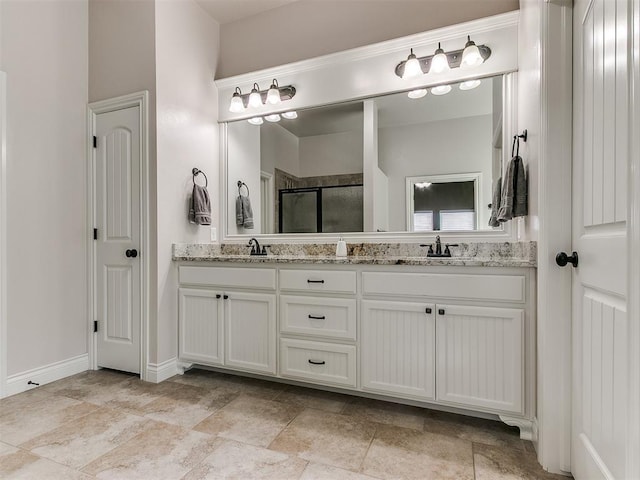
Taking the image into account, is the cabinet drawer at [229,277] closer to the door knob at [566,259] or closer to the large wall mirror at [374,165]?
the large wall mirror at [374,165]

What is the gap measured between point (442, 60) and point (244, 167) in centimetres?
176

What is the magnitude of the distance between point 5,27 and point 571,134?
328cm

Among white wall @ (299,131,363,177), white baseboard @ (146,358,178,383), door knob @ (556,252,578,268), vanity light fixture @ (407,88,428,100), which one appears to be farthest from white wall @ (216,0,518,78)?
white baseboard @ (146,358,178,383)

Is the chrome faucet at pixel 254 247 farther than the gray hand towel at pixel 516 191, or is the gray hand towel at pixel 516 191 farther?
the chrome faucet at pixel 254 247

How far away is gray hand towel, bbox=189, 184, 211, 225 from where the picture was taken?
8.85ft

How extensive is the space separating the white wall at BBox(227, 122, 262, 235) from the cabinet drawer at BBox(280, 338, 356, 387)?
1167mm

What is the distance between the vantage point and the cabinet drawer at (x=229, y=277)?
226cm

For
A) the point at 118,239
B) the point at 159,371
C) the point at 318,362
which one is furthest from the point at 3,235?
A: the point at 318,362

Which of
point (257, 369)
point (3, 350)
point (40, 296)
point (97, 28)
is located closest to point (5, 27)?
point (97, 28)

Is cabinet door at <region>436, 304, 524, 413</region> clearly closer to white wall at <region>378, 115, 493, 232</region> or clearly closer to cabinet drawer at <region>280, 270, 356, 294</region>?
cabinet drawer at <region>280, 270, 356, 294</region>

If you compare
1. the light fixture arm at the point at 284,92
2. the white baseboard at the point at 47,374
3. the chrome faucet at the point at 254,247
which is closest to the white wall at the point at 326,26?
the light fixture arm at the point at 284,92

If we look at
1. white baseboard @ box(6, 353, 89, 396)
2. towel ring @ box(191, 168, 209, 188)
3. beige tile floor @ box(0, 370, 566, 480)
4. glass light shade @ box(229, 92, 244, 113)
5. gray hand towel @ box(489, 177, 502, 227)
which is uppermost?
glass light shade @ box(229, 92, 244, 113)

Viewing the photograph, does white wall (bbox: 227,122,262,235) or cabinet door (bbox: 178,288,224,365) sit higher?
white wall (bbox: 227,122,262,235)

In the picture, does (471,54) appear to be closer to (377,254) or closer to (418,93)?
(418,93)
